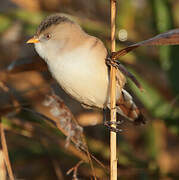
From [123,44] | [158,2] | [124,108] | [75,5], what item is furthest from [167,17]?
[75,5]

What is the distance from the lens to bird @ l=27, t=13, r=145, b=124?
5.84ft

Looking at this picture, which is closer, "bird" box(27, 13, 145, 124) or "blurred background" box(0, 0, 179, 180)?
"bird" box(27, 13, 145, 124)

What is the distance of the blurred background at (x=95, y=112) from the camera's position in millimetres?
2605

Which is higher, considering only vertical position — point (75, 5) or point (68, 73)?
point (75, 5)

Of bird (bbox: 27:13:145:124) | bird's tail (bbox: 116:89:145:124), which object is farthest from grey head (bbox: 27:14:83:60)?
bird's tail (bbox: 116:89:145:124)

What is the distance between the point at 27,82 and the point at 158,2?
1645 mm

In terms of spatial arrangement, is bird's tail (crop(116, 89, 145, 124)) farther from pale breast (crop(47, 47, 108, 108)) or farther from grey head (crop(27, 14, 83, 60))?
grey head (crop(27, 14, 83, 60))

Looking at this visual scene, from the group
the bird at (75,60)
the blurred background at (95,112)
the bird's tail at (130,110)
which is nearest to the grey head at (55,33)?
the bird at (75,60)

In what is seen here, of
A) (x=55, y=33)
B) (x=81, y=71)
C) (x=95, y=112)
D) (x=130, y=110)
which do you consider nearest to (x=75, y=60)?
(x=81, y=71)

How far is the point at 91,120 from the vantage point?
3314 millimetres

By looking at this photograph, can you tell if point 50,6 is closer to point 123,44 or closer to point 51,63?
point 123,44

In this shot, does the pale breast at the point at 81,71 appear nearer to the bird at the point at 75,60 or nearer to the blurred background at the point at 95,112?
the bird at the point at 75,60

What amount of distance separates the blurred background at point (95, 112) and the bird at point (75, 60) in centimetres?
21

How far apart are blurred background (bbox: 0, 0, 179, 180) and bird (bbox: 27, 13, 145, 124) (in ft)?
0.69
